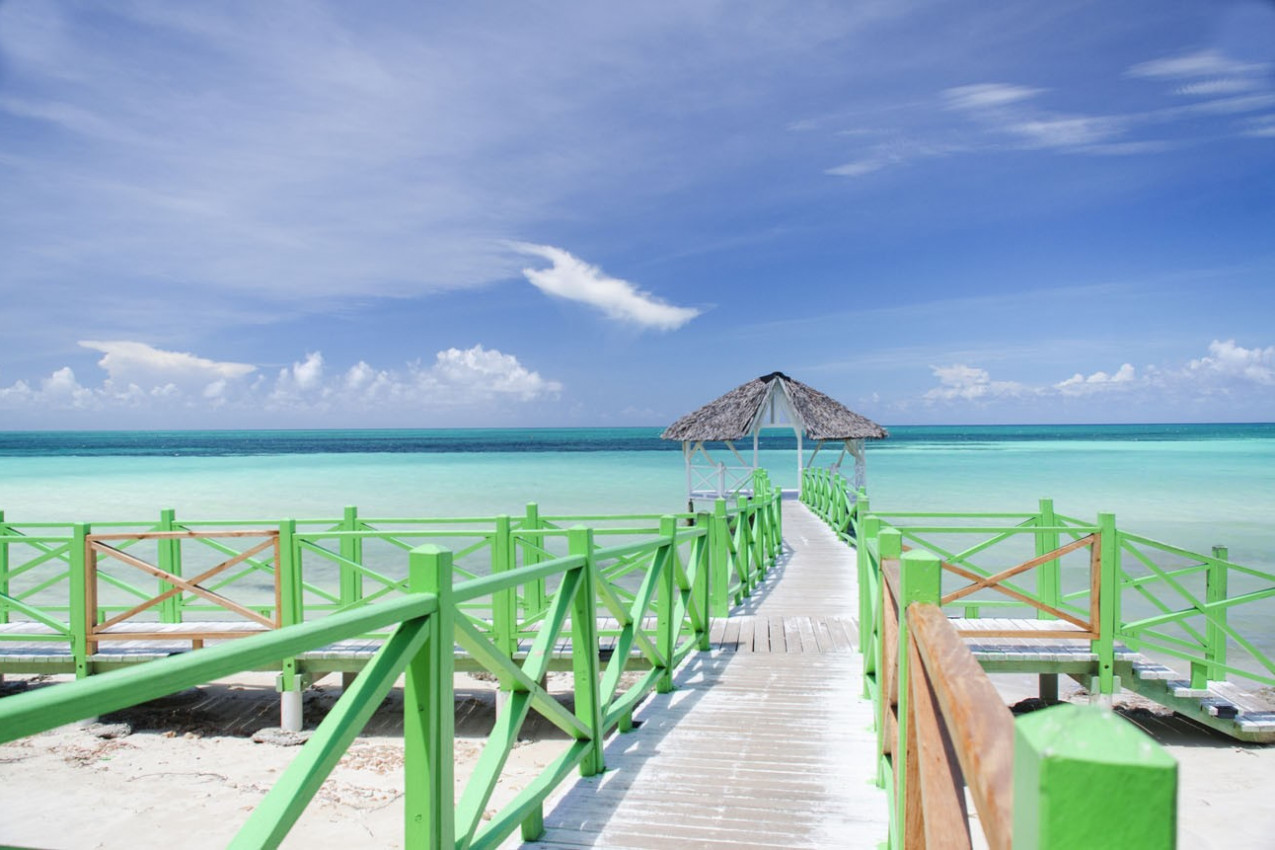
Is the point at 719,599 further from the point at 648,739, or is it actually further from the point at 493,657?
the point at 493,657

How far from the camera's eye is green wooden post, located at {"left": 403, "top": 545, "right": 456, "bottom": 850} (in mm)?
1999

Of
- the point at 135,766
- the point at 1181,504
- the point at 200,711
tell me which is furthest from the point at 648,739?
the point at 1181,504

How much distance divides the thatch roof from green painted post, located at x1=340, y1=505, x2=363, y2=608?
11.6 m

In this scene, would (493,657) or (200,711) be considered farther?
(200,711)

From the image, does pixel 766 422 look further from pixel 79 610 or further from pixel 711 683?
pixel 79 610

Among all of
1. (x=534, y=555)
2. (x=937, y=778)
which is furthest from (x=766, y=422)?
(x=937, y=778)

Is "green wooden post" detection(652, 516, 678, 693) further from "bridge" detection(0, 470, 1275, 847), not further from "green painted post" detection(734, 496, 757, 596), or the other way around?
"green painted post" detection(734, 496, 757, 596)

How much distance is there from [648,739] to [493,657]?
1.89 m

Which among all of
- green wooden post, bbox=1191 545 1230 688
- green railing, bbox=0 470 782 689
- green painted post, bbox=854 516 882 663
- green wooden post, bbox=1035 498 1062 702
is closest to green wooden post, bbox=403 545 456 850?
green railing, bbox=0 470 782 689

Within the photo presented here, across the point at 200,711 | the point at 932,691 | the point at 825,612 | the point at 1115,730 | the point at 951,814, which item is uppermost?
the point at 1115,730

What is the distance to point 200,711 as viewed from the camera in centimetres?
781

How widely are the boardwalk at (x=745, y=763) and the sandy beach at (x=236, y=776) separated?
6.55ft

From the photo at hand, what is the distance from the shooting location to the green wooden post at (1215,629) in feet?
20.8

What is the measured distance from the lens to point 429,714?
2.01 metres
